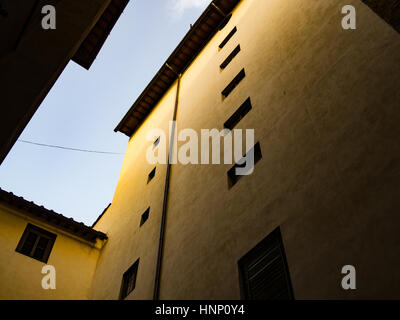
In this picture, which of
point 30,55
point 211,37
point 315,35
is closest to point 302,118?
point 315,35

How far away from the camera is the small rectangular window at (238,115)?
13.9 metres

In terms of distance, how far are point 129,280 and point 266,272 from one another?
22.6 feet

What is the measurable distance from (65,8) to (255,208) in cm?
602

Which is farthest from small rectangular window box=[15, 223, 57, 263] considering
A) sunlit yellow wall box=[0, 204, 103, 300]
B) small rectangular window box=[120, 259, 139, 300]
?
small rectangular window box=[120, 259, 139, 300]

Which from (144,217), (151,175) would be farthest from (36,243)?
(151,175)

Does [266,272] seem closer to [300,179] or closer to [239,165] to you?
[300,179]

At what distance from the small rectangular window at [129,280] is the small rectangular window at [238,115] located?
17.9ft

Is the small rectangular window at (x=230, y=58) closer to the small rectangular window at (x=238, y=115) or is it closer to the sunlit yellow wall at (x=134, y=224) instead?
the sunlit yellow wall at (x=134, y=224)

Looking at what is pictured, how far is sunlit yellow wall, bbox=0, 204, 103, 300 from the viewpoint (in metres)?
14.7

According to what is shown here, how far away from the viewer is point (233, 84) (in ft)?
53.0

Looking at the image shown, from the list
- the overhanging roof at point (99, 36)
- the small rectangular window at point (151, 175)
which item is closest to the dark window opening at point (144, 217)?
the small rectangular window at point (151, 175)

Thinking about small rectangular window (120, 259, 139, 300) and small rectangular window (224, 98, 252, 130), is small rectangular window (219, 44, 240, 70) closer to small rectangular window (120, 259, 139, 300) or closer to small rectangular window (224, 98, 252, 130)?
small rectangular window (224, 98, 252, 130)

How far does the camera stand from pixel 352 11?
11.6 metres
